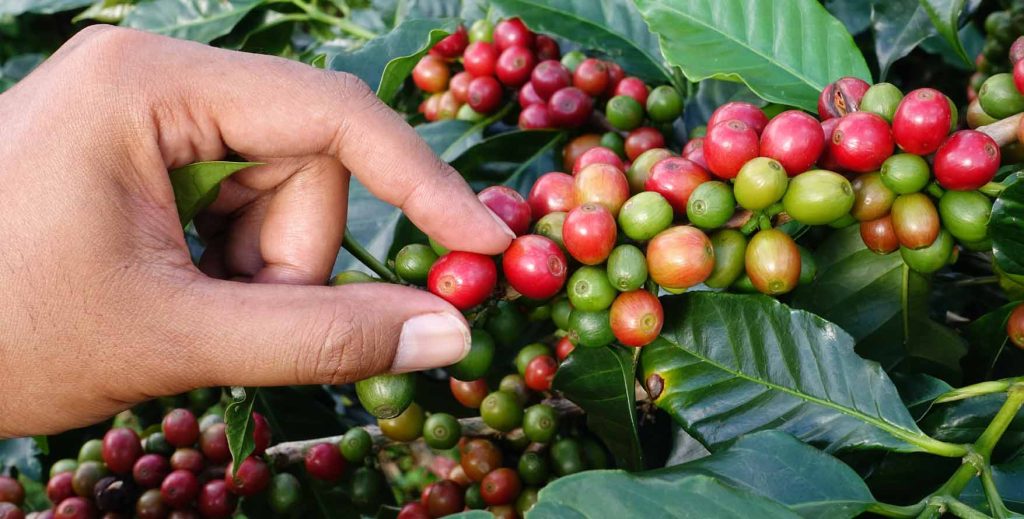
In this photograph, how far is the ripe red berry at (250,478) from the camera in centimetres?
217

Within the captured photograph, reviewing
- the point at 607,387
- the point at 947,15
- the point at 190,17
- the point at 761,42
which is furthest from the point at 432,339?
the point at 190,17

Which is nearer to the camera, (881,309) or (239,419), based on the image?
(239,419)

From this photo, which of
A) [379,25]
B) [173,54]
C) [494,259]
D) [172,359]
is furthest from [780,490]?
[379,25]

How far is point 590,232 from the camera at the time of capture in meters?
1.40

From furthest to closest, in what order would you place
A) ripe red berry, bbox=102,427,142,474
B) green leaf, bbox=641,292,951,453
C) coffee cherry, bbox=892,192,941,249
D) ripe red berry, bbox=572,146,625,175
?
1. ripe red berry, bbox=102,427,142,474
2. ripe red berry, bbox=572,146,625,175
3. green leaf, bbox=641,292,951,453
4. coffee cherry, bbox=892,192,941,249

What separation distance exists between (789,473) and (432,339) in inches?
26.4

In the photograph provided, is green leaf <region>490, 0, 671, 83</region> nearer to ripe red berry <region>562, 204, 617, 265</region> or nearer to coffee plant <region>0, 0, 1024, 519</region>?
coffee plant <region>0, 0, 1024, 519</region>

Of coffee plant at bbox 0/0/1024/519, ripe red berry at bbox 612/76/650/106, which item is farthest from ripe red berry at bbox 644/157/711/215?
ripe red berry at bbox 612/76/650/106

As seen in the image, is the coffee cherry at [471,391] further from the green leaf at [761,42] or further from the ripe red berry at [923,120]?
the ripe red berry at [923,120]

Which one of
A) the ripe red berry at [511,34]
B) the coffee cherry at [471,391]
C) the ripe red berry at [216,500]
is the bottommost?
the ripe red berry at [216,500]

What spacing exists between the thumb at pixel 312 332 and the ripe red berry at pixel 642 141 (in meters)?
0.93

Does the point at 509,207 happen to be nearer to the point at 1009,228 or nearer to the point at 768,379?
the point at 768,379

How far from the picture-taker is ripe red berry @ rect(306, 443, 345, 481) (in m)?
2.21

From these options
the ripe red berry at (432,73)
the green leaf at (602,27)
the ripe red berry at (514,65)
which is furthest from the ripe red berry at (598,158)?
the ripe red berry at (432,73)
